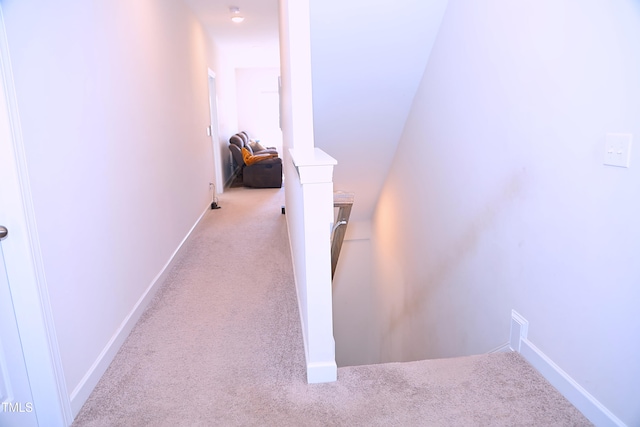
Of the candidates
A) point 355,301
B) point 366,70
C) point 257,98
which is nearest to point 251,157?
point 355,301

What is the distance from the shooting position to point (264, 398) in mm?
1915

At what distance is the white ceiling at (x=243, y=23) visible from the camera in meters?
4.88

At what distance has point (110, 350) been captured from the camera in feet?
7.36

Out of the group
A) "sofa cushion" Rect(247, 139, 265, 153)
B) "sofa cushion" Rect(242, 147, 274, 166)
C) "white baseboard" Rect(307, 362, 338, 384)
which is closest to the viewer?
"white baseboard" Rect(307, 362, 338, 384)

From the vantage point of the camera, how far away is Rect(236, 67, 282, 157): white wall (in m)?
10.3

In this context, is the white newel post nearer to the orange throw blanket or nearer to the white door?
the white door

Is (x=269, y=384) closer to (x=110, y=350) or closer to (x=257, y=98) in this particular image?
(x=110, y=350)

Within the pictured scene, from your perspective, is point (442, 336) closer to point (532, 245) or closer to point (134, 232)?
point (532, 245)

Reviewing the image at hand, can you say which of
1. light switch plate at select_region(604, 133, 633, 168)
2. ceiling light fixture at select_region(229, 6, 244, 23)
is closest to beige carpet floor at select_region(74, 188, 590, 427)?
light switch plate at select_region(604, 133, 633, 168)

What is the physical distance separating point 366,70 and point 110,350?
2.60 m

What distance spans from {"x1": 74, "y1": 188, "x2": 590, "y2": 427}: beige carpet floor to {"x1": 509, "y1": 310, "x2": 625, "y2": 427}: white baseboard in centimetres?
3

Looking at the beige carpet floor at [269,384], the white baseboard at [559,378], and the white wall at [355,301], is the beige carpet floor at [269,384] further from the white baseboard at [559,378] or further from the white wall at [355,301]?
the white wall at [355,301]

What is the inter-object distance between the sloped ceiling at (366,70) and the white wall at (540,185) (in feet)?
0.66

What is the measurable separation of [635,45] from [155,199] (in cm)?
284
